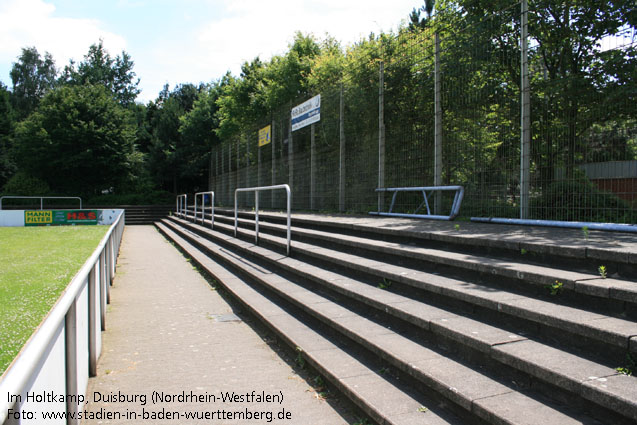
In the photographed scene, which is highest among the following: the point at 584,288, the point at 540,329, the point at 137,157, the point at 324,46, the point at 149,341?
the point at 324,46

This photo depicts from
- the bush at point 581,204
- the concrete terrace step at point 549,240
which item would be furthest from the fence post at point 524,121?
the concrete terrace step at point 549,240

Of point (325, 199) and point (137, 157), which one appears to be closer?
point (325, 199)

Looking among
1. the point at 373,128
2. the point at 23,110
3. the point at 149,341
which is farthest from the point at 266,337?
the point at 23,110

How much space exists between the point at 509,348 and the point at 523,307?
39cm

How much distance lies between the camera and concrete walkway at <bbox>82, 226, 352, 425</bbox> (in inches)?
113

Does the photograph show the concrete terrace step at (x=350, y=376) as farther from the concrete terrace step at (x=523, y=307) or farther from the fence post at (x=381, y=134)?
the fence post at (x=381, y=134)

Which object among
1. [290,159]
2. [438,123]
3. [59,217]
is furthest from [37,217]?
[438,123]

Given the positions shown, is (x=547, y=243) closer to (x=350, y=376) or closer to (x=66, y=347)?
(x=350, y=376)

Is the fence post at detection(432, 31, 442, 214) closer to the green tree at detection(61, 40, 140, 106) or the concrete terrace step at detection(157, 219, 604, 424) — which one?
the concrete terrace step at detection(157, 219, 604, 424)

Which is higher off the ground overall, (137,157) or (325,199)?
(137,157)

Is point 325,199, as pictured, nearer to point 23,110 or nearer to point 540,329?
point 540,329

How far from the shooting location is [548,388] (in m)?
2.30

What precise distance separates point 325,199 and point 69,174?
26803 mm

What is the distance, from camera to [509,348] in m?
2.58
